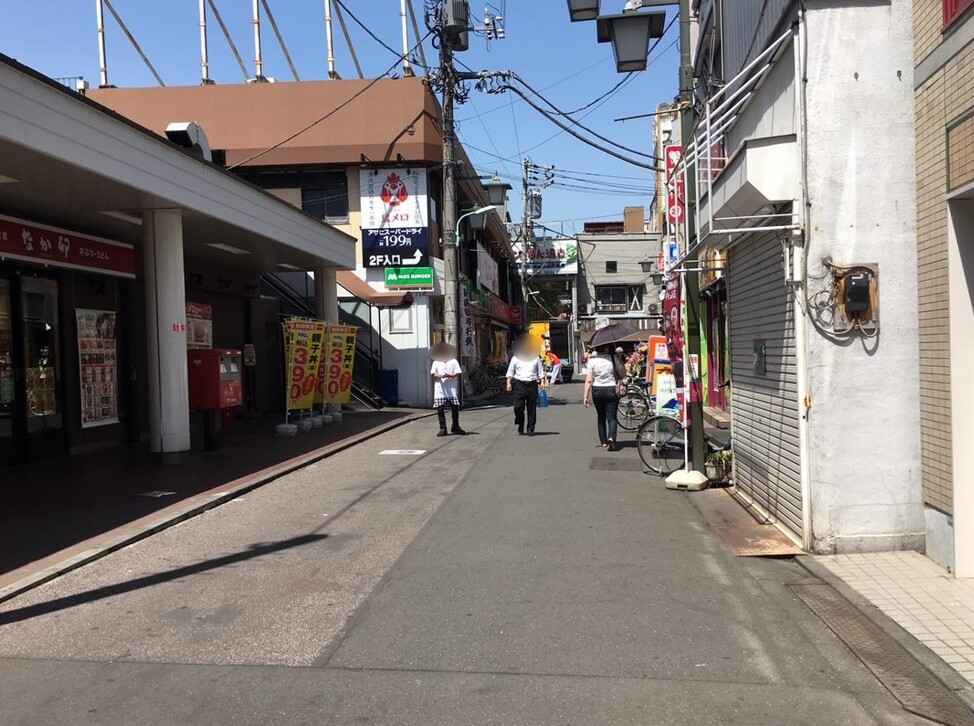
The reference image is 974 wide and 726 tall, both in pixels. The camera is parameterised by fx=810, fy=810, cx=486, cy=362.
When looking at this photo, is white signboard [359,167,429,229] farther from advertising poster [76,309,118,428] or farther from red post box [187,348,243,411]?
red post box [187,348,243,411]

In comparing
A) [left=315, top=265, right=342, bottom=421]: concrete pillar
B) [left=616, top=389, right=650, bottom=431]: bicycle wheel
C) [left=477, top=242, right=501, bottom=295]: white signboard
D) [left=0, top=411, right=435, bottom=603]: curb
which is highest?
[left=477, top=242, right=501, bottom=295]: white signboard

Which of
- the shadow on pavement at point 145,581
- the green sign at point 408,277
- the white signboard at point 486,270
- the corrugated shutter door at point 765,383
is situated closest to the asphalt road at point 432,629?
the shadow on pavement at point 145,581

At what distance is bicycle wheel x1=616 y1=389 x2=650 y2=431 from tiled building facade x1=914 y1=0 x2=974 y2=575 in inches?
420

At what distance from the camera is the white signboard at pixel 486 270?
34594mm

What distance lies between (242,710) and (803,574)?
13.8 feet

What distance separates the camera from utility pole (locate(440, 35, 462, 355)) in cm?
2159

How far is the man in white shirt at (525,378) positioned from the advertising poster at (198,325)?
662 cm

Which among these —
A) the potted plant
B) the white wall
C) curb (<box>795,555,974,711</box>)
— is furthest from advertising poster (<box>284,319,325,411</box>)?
curb (<box>795,555,974,711</box>)

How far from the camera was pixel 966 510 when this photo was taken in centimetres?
571

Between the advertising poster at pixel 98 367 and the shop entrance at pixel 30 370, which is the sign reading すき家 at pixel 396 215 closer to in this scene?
the advertising poster at pixel 98 367

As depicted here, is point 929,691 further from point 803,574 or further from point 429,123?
point 429,123

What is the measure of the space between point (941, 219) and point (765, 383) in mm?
2491

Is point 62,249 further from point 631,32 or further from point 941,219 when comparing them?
point 941,219

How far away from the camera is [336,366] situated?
57.4ft
